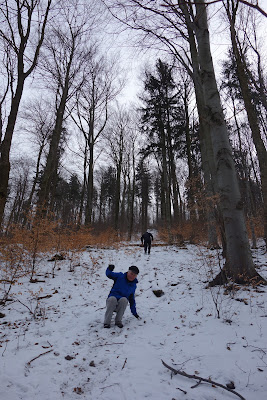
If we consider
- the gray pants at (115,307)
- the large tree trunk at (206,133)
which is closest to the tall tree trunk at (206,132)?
the large tree trunk at (206,133)

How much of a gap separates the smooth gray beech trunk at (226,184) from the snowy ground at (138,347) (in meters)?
0.53

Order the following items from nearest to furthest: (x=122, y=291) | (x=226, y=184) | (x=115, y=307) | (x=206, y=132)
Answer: (x=115, y=307)
(x=122, y=291)
(x=226, y=184)
(x=206, y=132)

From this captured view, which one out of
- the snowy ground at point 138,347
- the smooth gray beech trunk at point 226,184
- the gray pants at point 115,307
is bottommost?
the snowy ground at point 138,347

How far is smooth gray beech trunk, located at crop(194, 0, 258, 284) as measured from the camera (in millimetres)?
4090

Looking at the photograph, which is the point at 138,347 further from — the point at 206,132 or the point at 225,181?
the point at 206,132

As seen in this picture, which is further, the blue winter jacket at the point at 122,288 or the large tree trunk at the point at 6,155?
the large tree trunk at the point at 6,155

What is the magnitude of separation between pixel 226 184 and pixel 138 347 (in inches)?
137

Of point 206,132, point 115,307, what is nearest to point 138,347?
point 115,307

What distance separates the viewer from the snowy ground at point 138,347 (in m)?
1.96

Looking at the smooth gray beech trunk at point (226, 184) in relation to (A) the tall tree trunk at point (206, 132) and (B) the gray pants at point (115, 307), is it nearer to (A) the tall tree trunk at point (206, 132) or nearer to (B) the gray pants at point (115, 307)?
(A) the tall tree trunk at point (206, 132)

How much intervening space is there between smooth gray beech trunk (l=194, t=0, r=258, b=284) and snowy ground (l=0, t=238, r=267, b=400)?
53cm

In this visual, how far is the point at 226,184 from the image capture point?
4258 mm

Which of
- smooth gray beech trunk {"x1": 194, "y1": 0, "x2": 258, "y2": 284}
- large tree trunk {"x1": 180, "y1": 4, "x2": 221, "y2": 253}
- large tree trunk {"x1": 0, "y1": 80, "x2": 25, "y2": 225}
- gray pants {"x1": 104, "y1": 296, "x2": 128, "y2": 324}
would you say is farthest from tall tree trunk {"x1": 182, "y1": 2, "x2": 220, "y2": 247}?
large tree trunk {"x1": 0, "y1": 80, "x2": 25, "y2": 225}

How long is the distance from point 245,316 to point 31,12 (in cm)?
1059
